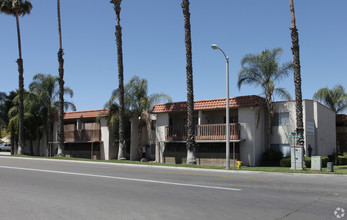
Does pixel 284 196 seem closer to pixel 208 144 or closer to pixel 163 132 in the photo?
pixel 208 144

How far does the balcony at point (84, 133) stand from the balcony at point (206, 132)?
9119 mm

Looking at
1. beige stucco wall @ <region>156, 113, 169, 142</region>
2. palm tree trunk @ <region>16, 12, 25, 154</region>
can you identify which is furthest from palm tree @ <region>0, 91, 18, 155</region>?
beige stucco wall @ <region>156, 113, 169, 142</region>

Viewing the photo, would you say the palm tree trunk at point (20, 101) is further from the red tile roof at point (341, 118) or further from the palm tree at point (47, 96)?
the red tile roof at point (341, 118)

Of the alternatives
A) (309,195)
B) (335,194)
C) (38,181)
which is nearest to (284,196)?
(309,195)

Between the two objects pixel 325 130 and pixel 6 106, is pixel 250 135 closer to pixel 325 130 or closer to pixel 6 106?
pixel 325 130

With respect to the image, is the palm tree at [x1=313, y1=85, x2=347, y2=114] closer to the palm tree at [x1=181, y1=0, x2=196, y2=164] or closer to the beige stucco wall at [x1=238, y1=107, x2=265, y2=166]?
the beige stucco wall at [x1=238, y1=107, x2=265, y2=166]

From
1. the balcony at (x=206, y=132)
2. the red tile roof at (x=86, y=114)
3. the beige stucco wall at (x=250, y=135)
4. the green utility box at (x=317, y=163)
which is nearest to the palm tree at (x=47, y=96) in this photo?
the red tile roof at (x=86, y=114)

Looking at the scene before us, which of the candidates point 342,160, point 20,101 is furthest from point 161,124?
point 20,101

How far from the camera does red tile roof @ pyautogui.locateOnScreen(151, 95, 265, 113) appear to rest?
26002 millimetres

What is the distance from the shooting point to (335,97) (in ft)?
129

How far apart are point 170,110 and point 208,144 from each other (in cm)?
434

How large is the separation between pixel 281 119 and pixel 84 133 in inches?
781

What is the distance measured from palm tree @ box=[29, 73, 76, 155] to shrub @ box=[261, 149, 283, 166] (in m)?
21.2

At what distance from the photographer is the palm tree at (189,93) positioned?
2559cm
